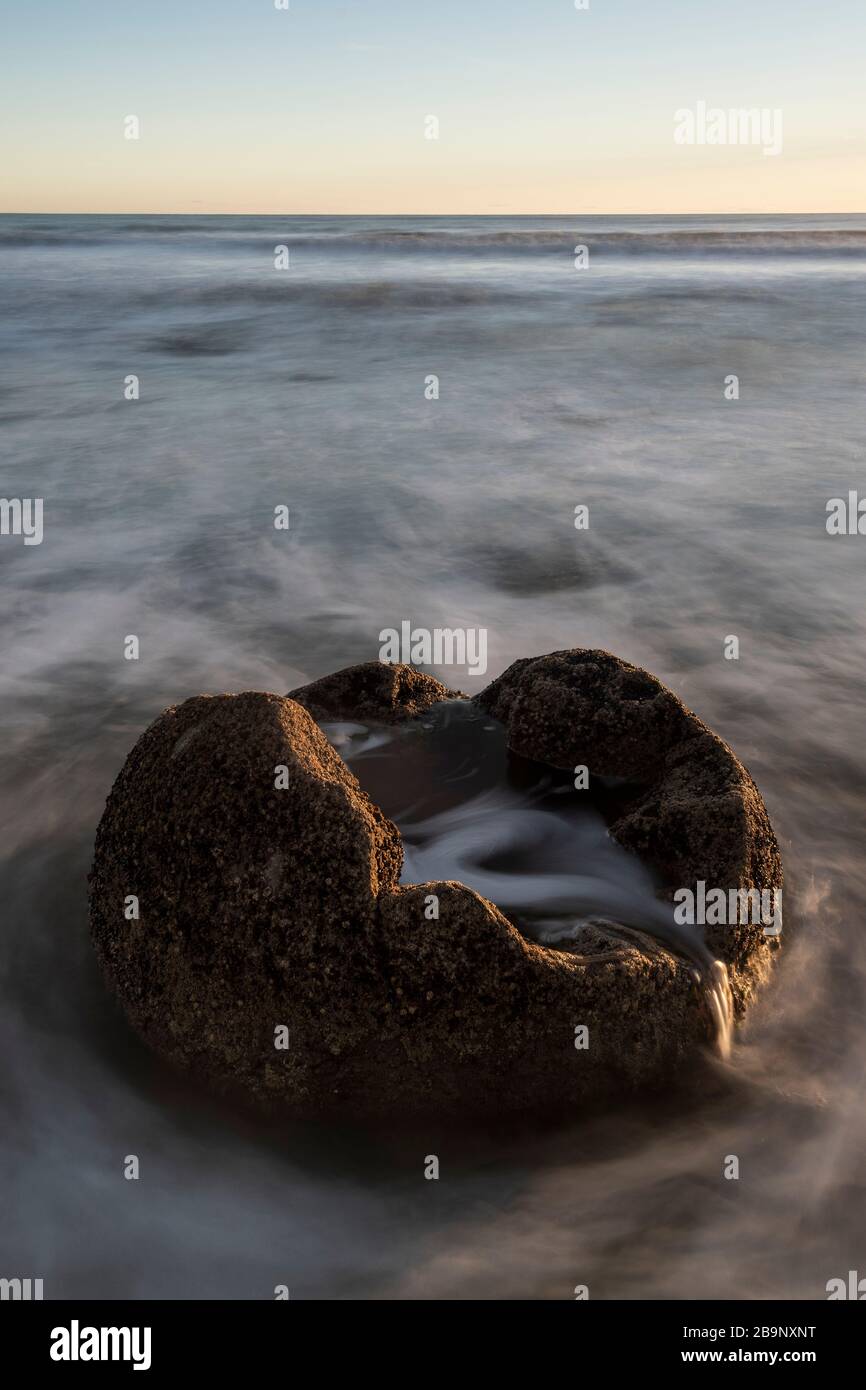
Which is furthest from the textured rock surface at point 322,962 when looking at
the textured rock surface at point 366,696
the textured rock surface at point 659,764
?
the textured rock surface at point 366,696

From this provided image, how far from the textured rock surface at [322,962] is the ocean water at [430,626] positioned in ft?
0.52

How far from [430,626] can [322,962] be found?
4741 mm

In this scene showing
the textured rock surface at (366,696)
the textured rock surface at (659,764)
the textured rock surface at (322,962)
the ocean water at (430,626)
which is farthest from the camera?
the textured rock surface at (366,696)

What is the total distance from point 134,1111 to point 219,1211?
0.46 meters

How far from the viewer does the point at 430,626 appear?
25.8 ft

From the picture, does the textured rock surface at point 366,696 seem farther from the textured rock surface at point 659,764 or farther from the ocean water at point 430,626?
the ocean water at point 430,626

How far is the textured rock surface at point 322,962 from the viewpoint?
3301mm

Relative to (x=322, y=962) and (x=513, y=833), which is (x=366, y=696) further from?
(x=322, y=962)

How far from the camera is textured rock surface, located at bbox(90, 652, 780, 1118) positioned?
3.30 meters

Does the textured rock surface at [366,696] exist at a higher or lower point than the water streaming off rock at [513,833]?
higher

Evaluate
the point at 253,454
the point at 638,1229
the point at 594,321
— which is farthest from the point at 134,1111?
the point at 594,321

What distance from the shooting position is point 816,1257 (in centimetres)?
316

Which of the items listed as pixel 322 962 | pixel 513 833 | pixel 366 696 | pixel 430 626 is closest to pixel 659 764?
pixel 513 833

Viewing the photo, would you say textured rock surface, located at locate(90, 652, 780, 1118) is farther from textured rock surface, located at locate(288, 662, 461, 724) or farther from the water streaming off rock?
textured rock surface, located at locate(288, 662, 461, 724)
